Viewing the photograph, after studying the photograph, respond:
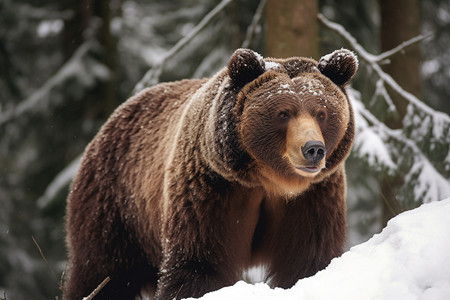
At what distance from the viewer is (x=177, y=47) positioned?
7578 mm

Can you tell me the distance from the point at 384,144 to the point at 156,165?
342cm

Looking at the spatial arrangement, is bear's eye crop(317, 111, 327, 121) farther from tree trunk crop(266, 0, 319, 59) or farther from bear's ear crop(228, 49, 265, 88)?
tree trunk crop(266, 0, 319, 59)

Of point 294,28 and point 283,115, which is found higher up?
point 283,115

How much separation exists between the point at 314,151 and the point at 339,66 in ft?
2.96

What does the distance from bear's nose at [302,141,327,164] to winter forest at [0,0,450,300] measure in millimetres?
3474

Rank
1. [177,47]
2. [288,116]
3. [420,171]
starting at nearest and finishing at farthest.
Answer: [288,116]
[420,171]
[177,47]

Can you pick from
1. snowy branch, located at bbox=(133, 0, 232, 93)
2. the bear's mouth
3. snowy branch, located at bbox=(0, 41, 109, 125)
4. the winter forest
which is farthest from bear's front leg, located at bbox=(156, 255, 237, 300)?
snowy branch, located at bbox=(0, 41, 109, 125)

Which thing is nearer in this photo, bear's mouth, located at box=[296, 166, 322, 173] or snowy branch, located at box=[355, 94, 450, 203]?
bear's mouth, located at box=[296, 166, 322, 173]

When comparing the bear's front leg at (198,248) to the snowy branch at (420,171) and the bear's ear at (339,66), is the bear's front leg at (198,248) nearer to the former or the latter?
the bear's ear at (339,66)

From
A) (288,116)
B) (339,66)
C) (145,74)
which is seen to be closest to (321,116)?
(288,116)

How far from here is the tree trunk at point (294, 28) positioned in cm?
705

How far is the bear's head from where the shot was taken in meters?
3.76

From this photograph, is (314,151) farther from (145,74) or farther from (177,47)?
(145,74)

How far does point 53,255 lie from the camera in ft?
45.9
